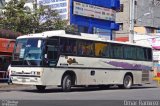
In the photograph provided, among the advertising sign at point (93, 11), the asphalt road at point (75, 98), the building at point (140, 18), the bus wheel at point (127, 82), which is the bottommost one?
the asphalt road at point (75, 98)

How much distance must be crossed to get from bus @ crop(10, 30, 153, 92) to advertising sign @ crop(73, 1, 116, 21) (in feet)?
42.1

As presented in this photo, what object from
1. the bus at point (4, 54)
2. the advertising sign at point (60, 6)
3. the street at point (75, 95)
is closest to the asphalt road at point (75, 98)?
the street at point (75, 95)

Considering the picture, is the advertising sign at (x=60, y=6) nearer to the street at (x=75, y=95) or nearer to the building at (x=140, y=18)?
the street at (x=75, y=95)

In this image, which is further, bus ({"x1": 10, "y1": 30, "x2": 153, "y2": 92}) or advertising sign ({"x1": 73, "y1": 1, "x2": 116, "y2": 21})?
advertising sign ({"x1": 73, "y1": 1, "x2": 116, "y2": 21})

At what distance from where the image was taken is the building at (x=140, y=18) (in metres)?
70.4

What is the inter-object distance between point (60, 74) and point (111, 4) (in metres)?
23.4

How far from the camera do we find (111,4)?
46.3m

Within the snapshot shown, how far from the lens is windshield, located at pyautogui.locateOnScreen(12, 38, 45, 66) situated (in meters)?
23.4

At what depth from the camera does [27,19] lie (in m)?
39.3

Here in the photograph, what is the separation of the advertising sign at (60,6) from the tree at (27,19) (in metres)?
1.56

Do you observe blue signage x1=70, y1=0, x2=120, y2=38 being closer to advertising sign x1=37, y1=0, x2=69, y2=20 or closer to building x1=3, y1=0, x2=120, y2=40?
building x1=3, y1=0, x2=120, y2=40

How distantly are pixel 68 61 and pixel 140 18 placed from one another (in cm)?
4753

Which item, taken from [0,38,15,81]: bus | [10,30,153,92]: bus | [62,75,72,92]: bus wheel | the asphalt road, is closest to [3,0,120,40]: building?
[0,38,15,81]: bus

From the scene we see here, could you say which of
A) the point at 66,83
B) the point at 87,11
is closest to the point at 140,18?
the point at 87,11
